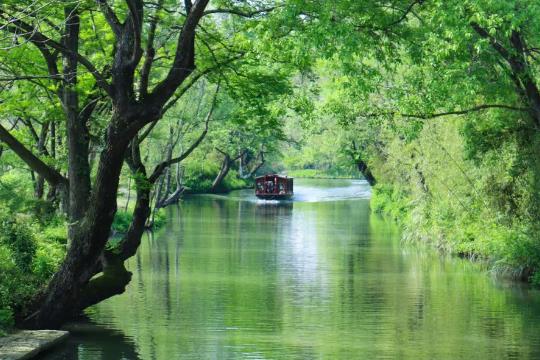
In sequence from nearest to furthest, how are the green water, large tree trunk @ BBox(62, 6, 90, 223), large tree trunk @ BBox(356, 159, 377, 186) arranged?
1. the green water
2. large tree trunk @ BBox(62, 6, 90, 223)
3. large tree trunk @ BBox(356, 159, 377, 186)

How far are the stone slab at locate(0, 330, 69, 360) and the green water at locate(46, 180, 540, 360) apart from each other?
32 cm

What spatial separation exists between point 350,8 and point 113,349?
26.1 feet

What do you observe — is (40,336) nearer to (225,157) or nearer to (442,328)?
(442,328)

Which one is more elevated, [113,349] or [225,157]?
[225,157]

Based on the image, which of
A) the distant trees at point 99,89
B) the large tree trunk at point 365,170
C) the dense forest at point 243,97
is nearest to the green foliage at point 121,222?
the dense forest at point 243,97

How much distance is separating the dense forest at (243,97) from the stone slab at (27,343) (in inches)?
16.7

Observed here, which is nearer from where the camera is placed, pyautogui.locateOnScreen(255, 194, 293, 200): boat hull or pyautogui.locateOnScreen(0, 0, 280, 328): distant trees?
pyautogui.locateOnScreen(0, 0, 280, 328): distant trees

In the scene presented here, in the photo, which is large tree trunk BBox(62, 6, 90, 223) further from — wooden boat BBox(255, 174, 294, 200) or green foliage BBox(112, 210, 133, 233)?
wooden boat BBox(255, 174, 294, 200)

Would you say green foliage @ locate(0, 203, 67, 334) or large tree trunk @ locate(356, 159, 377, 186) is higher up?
large tree trunk @ locate(356, 159, 377, 186)

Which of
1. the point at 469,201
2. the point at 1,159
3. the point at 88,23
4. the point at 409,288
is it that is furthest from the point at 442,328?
the point at 1,159

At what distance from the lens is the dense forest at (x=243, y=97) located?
17.4 metres


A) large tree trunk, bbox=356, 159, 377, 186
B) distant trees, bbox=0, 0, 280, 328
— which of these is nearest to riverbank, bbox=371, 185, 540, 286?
distant trees, bbox=0, 0, 280, 328

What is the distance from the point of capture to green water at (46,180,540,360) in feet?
62.0

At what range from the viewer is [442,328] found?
2131 centimetres
